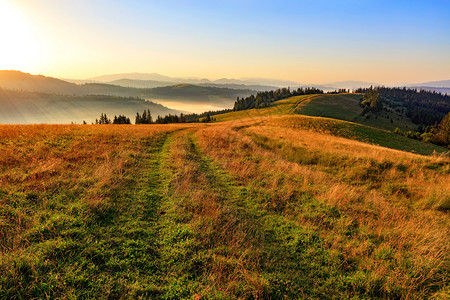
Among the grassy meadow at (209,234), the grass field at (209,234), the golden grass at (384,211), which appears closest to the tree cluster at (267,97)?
the golden grass at (384,211)

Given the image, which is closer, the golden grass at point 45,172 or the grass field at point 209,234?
the grass field at point 209,234

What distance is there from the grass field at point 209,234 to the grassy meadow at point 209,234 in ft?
0.11

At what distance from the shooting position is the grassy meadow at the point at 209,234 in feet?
13.8

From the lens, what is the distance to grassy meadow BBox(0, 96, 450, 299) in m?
4.21

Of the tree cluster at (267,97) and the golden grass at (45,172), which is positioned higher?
the tree cluster at (267,97)

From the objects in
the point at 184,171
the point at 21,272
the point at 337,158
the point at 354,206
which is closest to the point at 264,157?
the point at 337,158

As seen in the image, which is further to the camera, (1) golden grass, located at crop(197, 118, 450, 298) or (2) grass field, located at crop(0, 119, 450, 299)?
(1) golden grass, located at crop(197, 118, 450, 298)

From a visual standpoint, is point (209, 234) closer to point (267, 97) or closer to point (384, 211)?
point (384, 211)

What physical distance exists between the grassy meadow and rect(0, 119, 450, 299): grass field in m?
0.03

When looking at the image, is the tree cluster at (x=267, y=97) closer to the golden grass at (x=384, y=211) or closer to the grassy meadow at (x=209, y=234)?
the golden grass at (x=384, y=211)

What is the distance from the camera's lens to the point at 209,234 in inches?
228

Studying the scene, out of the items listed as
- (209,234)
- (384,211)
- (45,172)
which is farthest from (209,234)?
(45,172)

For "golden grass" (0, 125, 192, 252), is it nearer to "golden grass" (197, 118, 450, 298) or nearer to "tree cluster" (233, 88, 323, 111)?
"golden grass" (197, 118, 450, 298)

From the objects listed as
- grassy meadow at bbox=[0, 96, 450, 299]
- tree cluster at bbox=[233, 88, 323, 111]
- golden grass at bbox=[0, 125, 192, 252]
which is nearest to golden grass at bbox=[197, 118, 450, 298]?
grassy meadow at bbox=[0, 96, 450, 299]
